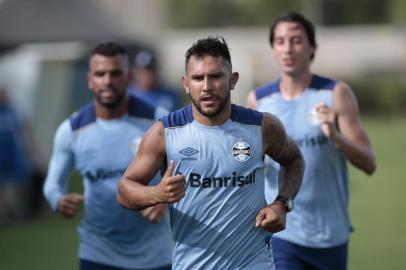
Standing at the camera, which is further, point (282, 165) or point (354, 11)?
point (354, 11)

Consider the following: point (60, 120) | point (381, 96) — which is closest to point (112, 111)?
point (60, 120)

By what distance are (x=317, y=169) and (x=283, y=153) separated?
123cm

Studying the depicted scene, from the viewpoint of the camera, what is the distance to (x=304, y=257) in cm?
666

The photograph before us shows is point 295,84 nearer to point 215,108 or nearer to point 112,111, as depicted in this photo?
point 112,111

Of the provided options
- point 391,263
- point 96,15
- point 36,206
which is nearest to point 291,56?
point 391,263

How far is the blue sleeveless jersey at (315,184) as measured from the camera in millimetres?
6652

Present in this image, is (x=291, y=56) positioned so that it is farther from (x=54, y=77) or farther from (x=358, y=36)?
(x=358, y=36)

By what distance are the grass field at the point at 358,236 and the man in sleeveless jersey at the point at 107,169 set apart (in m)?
4.74

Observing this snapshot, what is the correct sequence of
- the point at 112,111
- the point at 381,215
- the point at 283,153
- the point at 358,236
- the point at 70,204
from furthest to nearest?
the point at 381,215 < the point at 358,236 < the point at 112,111 < the point at 70,204 < the point at 283,153

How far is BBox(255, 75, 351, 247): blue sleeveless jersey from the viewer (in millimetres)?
6652

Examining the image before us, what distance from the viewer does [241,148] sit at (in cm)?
519

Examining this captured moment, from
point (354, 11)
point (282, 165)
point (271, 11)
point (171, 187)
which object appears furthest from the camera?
point (271, 11)

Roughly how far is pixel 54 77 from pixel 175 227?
1203cm

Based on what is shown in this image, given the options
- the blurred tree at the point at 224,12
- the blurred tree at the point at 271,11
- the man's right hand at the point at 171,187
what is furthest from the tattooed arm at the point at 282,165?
the blurred tree at the point at 224,12
